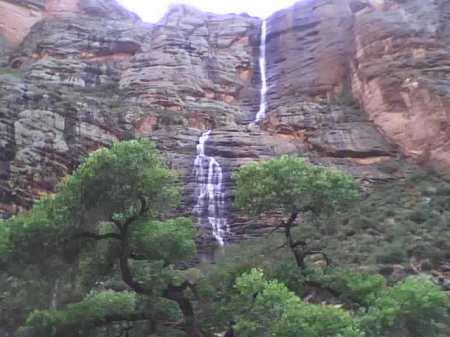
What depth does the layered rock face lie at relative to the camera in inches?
1469

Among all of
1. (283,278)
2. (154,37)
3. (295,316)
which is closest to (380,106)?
(154,37)

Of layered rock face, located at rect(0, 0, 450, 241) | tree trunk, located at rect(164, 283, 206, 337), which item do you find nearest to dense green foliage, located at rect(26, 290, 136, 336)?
tree trunk, located at rect(164, 283, 206, 337)

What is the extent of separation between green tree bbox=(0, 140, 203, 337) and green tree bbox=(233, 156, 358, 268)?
2500 millimetres

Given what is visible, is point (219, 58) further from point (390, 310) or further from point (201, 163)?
point (390, 310)

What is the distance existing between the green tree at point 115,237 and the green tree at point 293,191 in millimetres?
2500

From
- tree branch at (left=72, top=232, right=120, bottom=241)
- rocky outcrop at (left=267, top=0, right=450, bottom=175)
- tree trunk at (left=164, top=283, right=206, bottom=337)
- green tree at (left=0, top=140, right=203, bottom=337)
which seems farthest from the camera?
rocky outcrop at (left=267, top=0, right=450, bottom=175)

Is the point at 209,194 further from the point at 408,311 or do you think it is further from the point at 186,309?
the point at 408,311

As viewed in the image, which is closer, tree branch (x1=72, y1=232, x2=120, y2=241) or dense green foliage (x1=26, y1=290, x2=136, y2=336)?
dense green foliage (x1=26, y1=290, x2=136, y2=336)

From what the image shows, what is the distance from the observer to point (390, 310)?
1505 cm

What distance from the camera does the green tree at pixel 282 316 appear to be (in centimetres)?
1375

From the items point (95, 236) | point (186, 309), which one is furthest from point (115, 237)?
point (186, 309)

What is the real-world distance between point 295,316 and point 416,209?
20532 millimetres

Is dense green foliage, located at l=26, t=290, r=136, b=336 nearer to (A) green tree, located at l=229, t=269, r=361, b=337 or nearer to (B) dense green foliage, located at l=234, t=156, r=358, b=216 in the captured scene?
(A) green tree, located at l=229, t=269, r=361, b=337

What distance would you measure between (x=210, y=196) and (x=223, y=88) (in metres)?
16.5
